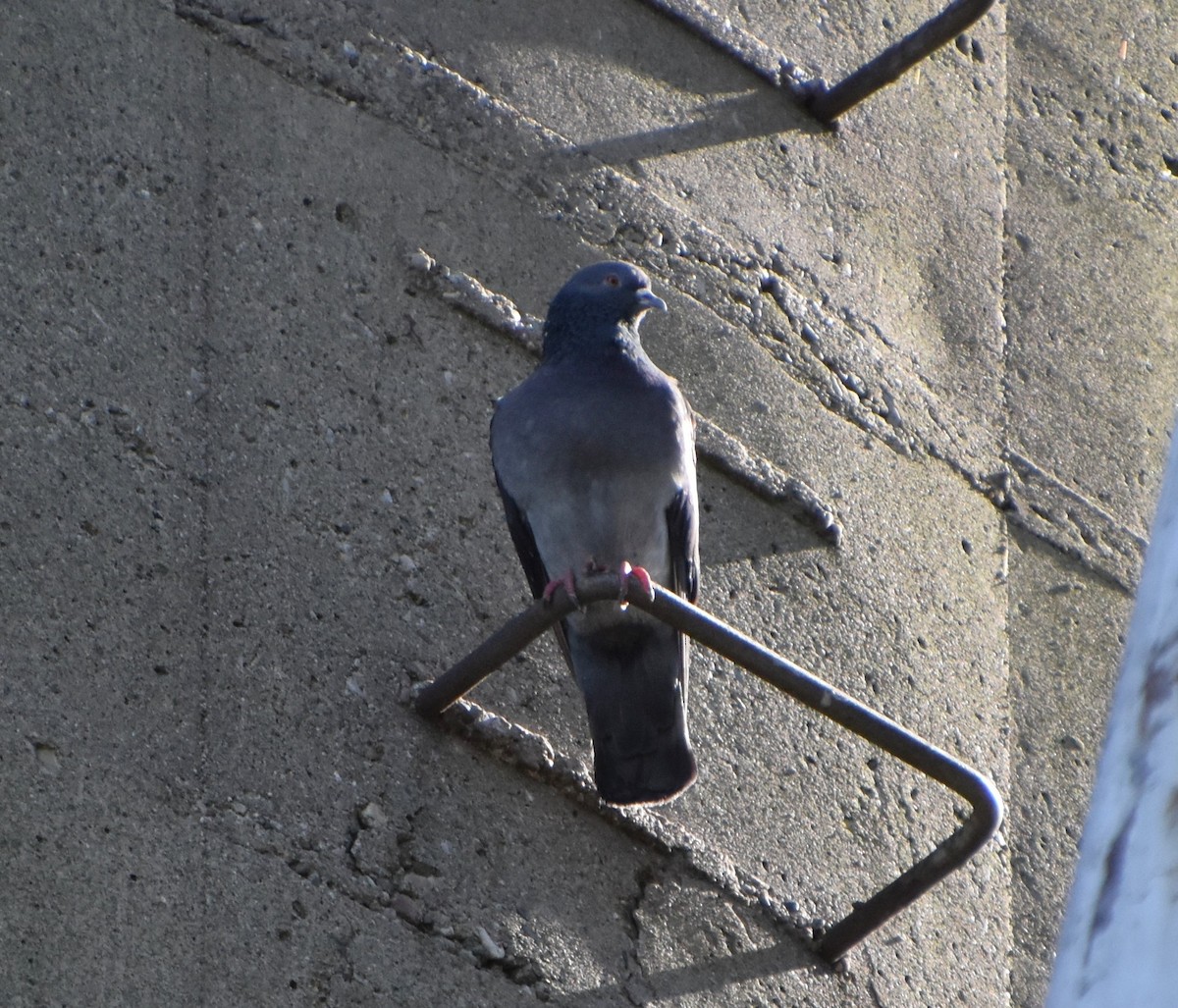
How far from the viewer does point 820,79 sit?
14.6 ft

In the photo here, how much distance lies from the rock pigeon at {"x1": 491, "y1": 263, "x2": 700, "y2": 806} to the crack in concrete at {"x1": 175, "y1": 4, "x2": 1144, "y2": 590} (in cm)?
47

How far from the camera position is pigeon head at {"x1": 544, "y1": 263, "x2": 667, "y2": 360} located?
3445mm

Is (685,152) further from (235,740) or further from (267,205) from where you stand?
(235,740)

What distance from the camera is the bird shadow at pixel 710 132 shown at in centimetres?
394

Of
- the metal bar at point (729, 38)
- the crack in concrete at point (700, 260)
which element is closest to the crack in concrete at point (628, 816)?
the crack in concrete at point (700, 260)

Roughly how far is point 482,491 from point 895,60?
167 centimetres

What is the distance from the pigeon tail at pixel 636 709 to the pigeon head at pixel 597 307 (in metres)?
0.59

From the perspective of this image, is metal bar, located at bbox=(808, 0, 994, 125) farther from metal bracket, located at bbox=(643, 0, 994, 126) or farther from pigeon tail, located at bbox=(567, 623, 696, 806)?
pigeon tail, located at bbox=(567, 623, 696, 806)

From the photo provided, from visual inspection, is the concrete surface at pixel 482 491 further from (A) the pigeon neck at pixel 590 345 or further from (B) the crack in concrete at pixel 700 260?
(A) the pigeon neck at pixel 590 345

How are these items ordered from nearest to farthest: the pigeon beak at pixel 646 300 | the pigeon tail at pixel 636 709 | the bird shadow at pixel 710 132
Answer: the pigeon tail at pixel 636 709
the pigeon beak at pixel 646 300
the bird shadow at pixel 710 132

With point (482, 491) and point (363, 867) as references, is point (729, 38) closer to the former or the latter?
point (482, 491)

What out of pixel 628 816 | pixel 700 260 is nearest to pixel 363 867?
pixel 628 816

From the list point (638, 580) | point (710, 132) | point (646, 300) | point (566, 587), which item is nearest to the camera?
point (638, 580)

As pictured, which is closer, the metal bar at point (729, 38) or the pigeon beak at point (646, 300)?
the pigeon beak at point (646, 300)
